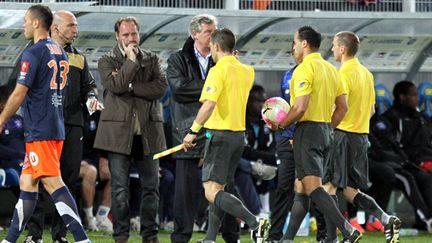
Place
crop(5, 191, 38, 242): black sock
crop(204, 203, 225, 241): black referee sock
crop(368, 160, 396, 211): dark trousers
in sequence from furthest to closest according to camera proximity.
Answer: crop(368, 160, 396, 211): dark trousers, crop(204, 203, 225, 241): black referee sock, crop(5, 191, 38, 242): black sock

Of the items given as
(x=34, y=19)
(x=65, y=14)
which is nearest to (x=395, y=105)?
(x=65, y=14)

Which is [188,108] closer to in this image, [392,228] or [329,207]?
[329,207]

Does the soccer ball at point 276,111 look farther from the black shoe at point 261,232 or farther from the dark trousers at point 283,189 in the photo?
the dark trousers at point 283,189

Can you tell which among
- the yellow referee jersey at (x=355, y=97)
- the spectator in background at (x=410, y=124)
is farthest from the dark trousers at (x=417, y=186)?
the yellow referee jersey at (x=355, y=97)

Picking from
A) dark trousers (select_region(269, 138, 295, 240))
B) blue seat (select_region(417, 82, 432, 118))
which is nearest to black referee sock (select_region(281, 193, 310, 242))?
dark trousers (select_region(269, 138, 295, 240))

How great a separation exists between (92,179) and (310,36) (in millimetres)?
4234

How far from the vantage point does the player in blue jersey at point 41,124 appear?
1038cm

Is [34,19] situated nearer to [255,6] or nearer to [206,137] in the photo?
[206,137]

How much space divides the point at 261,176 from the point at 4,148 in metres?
3.20

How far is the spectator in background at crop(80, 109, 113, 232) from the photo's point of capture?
48.1 feet

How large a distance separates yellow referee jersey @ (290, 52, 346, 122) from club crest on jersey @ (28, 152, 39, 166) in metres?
2.39

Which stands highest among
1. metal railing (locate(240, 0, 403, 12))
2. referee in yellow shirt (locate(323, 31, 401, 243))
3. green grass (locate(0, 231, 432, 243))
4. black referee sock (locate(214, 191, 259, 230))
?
metal railing (locate(240, 0, 403, 12))

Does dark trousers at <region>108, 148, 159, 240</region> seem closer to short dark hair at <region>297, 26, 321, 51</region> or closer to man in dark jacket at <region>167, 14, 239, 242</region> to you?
man in dark jacket at <region>167, 14, 239, 242</region>

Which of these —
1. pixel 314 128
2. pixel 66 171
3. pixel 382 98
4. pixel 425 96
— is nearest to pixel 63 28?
pixel 66 171
